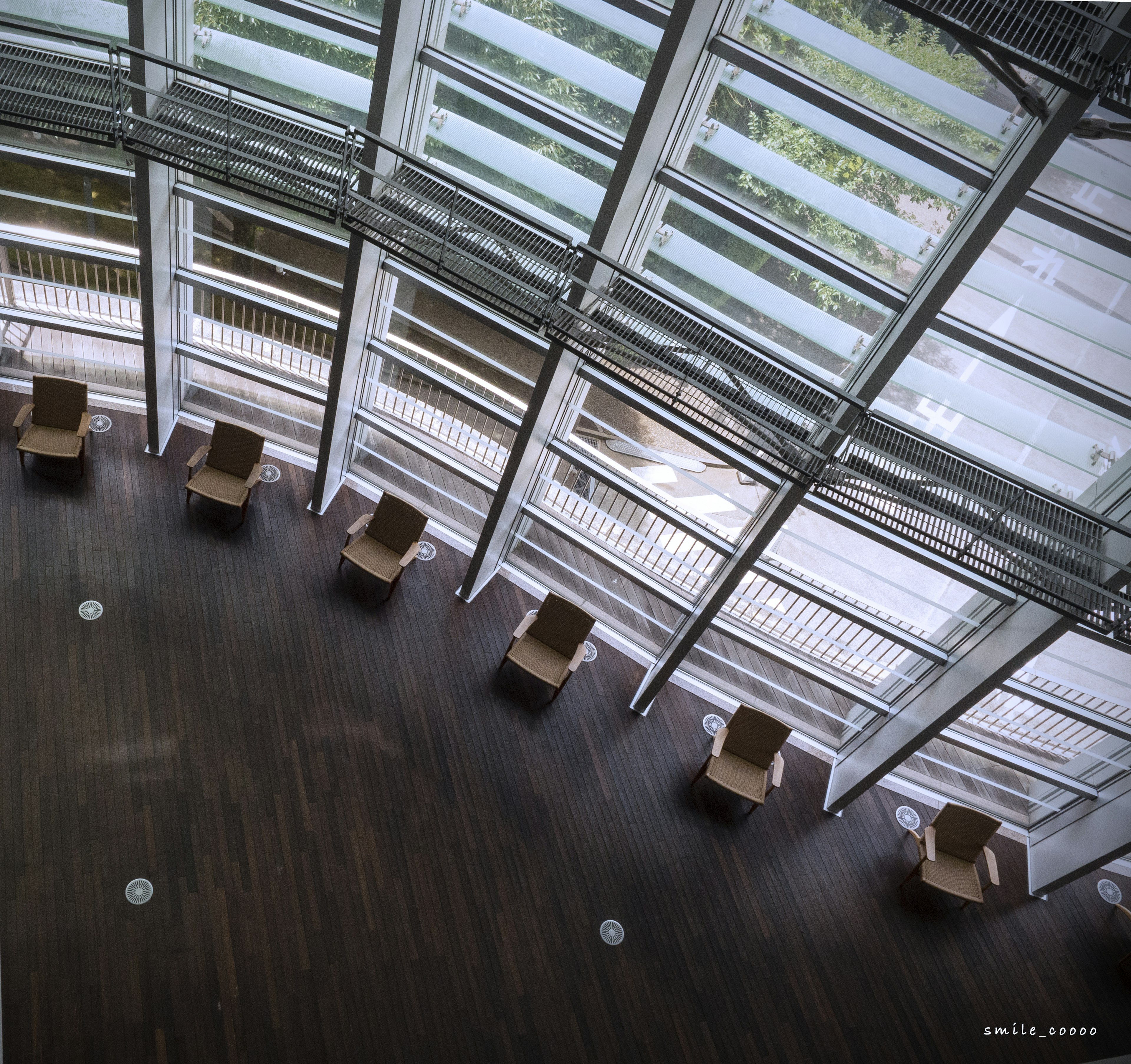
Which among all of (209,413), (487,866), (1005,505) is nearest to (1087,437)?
(1005,505)

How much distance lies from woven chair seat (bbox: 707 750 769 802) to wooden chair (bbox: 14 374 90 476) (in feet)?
21.5

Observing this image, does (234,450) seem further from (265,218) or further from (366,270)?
(366,270)

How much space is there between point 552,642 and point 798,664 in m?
2.26

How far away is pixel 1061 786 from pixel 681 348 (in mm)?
5591

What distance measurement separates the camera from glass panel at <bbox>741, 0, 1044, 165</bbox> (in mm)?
5504

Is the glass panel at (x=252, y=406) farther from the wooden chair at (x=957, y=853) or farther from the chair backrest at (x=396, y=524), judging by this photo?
the wooden chair at (x=957, y=853)

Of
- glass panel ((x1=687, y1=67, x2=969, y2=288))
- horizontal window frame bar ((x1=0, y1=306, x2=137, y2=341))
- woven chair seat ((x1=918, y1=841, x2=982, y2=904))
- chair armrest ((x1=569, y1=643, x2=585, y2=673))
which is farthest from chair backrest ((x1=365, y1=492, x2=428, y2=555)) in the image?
woven chair seat ((x1=918, y1=841, x2=982, y2=904))

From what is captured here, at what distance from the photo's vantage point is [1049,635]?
22.0 feet

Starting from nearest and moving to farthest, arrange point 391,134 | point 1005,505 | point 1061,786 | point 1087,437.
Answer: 1. point 1005,505
2. point 1087,437
3. point 391,134
4. point 1061,786

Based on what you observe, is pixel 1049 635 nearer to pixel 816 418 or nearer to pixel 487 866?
pixel 816 418

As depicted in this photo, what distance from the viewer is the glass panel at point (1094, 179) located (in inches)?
215

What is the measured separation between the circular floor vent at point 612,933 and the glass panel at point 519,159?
5390mm

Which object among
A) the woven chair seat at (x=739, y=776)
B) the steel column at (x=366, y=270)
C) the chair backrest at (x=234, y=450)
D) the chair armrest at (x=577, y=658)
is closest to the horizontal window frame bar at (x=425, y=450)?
the steel column at (x=366, y=270)

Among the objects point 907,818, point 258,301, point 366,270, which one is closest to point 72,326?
point 258,301
